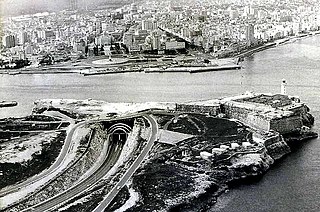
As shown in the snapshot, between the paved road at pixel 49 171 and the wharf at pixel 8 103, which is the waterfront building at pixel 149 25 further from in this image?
the paved road at pixel 49 171

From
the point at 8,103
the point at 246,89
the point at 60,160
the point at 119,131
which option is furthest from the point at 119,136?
the point at 246,89

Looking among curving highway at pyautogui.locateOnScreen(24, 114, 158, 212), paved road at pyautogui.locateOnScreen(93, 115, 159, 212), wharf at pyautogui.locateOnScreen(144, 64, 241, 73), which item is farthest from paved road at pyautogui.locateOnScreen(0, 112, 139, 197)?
wharf at pyautogui.locateOnScreen(144, 64, 241, 73)

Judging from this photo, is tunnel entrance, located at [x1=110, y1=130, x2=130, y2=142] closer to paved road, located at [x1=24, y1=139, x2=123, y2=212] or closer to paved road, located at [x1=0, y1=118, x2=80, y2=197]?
paved road, located at [x1=24, y1=139, x2=123, y2=212]

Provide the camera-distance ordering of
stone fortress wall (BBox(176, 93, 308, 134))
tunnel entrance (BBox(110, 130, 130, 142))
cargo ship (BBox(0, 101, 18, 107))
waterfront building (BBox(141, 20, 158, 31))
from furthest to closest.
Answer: waterfront building (BBox(141, 20, 158, 31)), cargo ship (BBox(0, 101, 18, 107)), tunnel entrance (BBox(110, 130, 130, 142)), stone fortress wall (BBox(176, 93, 308, 134))

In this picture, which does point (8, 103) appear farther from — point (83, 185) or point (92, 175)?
point (83, 185)

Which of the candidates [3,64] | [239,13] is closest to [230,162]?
[3,64]

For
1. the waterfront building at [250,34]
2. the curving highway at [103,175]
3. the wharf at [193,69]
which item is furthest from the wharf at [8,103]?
the waterfront building at [250,34]
